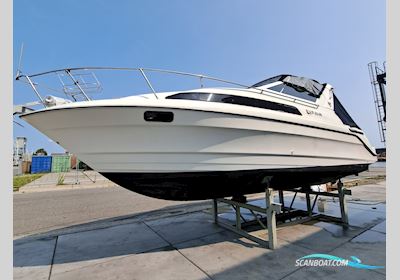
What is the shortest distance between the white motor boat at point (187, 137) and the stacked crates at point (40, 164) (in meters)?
26.4

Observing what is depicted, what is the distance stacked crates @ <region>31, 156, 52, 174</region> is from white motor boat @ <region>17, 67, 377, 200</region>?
26.4 m

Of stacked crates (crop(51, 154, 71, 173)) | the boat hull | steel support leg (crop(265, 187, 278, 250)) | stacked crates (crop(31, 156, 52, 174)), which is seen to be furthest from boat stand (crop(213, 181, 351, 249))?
stacked crates (crop(31, 156, 52, 174))

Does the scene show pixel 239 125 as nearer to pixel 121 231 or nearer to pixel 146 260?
pixel 146 260

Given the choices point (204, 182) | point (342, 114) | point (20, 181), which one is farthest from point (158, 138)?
point (20, 181)

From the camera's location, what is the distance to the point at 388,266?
2.82 m

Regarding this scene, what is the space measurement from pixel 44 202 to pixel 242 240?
319 inches

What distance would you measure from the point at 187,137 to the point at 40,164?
1095 inches

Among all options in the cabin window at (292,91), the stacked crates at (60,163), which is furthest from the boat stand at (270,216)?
the stacked crates at (60,163)

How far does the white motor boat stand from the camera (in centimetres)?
290

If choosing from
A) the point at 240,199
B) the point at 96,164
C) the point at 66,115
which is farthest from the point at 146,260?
the point at 66,115

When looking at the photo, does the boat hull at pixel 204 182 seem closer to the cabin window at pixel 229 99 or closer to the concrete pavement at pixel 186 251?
the concrete pavement at pixel 186 251

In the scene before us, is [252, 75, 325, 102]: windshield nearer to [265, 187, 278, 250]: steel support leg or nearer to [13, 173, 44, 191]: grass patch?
[265, 187, 278, 250]: steel support leg

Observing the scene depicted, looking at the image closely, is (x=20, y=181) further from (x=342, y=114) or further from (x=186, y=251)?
(x=342, y=114)

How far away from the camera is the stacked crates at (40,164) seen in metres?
24.8
